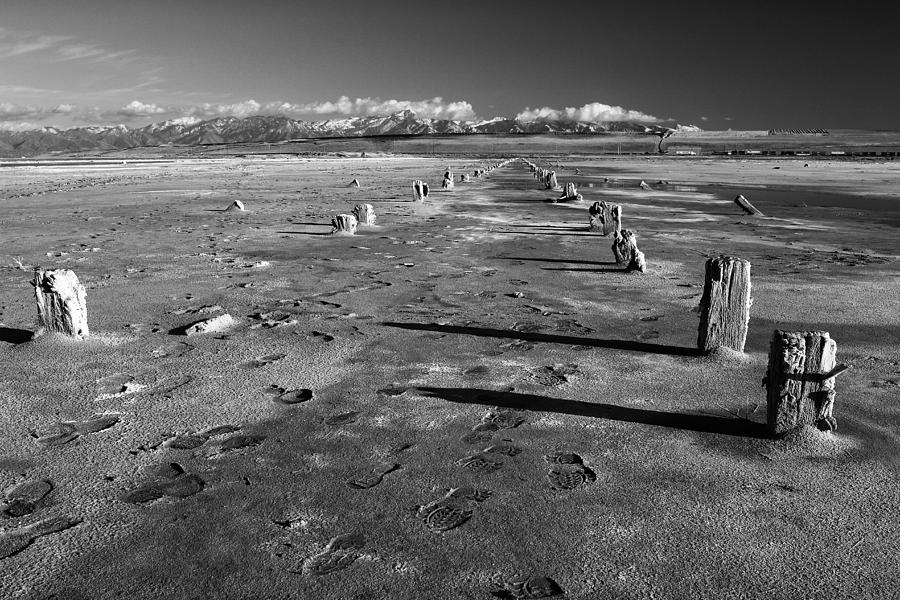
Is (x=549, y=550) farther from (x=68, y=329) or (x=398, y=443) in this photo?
(x=68, y=329)

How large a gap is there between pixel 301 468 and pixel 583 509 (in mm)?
1794

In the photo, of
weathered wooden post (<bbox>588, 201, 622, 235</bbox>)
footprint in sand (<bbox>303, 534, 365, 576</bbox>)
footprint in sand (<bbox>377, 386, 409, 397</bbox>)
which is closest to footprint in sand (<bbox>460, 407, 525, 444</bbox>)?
footprint in sand (<bbox>377, 386, 409, 397</bbox>)

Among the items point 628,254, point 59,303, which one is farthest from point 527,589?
point 628,254

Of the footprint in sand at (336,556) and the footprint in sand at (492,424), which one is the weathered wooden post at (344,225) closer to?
the footprint in sand at (492,424)

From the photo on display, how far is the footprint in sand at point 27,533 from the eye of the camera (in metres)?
3.28

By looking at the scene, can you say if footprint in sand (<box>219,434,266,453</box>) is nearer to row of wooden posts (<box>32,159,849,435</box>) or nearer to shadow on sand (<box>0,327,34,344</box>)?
row of wooden posts (<box>32,159,849,435</box>)

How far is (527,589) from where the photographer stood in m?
2.99

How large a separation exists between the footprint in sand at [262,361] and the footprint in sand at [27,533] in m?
2.56

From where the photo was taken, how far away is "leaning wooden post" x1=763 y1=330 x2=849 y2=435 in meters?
4.25

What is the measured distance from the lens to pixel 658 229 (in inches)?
654

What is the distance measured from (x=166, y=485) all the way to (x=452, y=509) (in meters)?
1.78

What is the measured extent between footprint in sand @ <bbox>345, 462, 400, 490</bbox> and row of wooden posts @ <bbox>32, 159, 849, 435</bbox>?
268 cm

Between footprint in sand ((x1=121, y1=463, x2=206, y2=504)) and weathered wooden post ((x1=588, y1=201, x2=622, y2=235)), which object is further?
weathered wooden post ((x1=588, y1=201, x2=622, y2=235))

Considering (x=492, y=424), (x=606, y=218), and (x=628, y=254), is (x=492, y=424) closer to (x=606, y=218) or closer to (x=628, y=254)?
(x=628, y=254)
